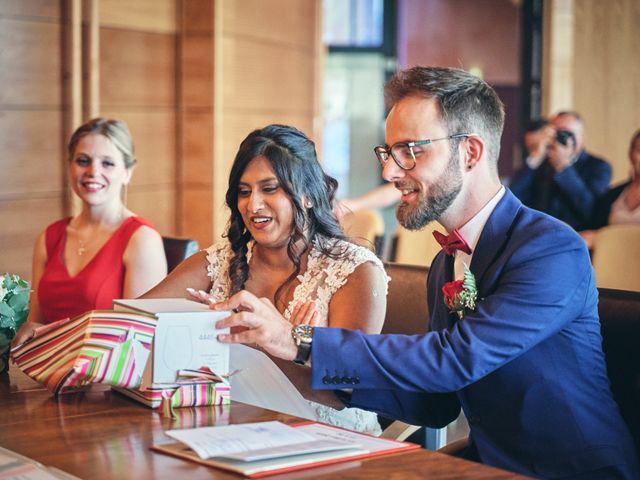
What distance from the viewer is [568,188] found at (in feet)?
19.6

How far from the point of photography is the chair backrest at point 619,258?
3.97 metres

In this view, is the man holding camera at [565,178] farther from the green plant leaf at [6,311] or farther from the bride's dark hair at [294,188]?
the green plant leaf at [6,311]

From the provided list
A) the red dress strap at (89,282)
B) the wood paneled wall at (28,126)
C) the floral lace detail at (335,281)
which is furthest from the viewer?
the wood paneled wall at (28,126)

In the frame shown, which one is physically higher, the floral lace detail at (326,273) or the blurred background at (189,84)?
the blurred background at (189,84)

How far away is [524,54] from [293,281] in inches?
253

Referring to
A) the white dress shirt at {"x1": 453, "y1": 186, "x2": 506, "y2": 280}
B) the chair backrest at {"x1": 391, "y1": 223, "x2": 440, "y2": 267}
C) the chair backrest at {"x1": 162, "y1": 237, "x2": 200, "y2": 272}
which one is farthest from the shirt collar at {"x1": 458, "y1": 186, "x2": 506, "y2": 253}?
the chair backrest at {"x1": 391, "y1": 223, "x2": 440, "y2": 267}

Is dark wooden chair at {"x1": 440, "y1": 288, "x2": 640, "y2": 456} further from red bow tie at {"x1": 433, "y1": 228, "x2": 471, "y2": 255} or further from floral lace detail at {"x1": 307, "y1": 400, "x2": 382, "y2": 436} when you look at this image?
floral lace detail at {"x1": 307, "y1": 400, "x2": 382, "y2": 436}

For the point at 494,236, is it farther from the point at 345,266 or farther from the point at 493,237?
the point at 345,266

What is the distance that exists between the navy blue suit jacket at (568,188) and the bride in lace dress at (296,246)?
127 inches

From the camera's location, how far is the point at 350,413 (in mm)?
2816

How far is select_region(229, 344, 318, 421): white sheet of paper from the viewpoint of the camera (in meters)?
2.31

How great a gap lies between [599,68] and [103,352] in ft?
24.6

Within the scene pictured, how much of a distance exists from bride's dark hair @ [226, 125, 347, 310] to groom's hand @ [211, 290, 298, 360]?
3.05 feet

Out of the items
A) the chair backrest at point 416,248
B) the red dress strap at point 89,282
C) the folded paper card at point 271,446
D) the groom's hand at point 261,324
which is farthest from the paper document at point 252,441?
the chair backrest at point 416,248
